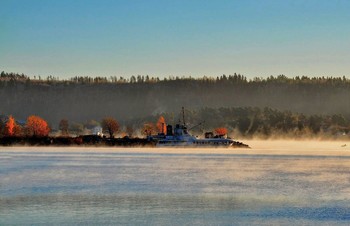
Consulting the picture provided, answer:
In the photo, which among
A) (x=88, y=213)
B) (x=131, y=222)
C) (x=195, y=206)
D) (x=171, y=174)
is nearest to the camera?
(x=131, y=222)

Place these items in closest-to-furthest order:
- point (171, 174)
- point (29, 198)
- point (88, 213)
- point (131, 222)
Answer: point (131, 222) → point (88, 213) → point (29, 198) → point (171, 174)

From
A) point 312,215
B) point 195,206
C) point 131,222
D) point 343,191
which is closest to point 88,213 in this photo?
point 131,222

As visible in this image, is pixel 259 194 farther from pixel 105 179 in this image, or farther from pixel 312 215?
pixel 105 179

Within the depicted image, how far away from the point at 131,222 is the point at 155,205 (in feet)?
21.4

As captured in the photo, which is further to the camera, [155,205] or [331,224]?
[155,205]

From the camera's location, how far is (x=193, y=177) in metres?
62.3

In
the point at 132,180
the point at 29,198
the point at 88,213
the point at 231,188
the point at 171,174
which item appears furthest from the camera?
the point at 171,174

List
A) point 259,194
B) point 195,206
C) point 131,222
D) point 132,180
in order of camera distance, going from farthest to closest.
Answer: point 132,180 < point 259,194 < point 195,206 < point 131,222

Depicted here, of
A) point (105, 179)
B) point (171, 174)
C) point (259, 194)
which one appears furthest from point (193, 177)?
point (259, 194)

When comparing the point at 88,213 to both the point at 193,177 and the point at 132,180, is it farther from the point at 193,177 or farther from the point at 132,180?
the point at 193,177

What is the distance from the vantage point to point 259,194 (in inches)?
1884

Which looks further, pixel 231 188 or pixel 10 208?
pixel 231 188

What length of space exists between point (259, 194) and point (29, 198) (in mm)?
15548

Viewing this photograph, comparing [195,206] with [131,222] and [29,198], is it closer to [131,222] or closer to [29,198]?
[131,222]
